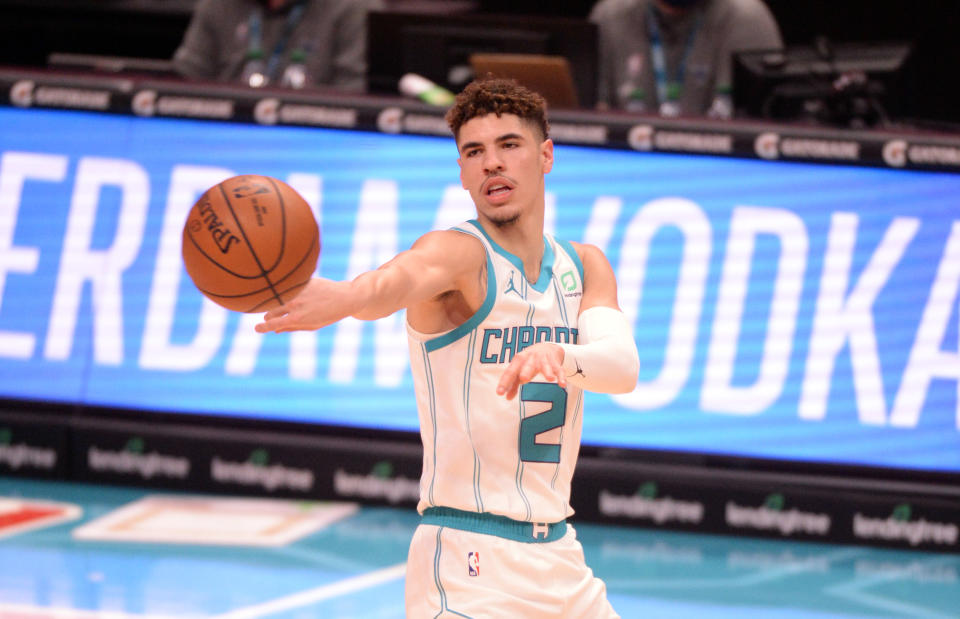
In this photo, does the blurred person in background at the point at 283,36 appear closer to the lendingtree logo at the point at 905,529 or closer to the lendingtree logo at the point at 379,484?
the lendingtree logo at the point at 379,484

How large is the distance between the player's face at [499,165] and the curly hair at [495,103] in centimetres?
2

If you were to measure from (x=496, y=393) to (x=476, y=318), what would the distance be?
219 mm

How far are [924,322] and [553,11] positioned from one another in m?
6.14

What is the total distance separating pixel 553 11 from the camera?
1115 centimetres

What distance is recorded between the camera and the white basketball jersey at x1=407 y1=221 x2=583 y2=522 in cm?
306

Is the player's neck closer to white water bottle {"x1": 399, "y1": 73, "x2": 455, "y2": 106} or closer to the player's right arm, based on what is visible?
the player's right arm

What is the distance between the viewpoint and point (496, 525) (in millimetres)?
3064

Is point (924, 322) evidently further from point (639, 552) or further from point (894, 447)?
point (639, 552)

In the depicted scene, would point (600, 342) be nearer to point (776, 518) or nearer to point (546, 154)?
point (546, 154)

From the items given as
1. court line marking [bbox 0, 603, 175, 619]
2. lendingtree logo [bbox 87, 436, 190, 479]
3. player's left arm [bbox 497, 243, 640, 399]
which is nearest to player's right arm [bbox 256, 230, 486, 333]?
player's left arm [bbox 497, 243, 640, 399]

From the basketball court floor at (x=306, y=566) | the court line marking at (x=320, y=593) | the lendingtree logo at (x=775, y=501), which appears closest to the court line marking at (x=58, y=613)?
the basketball court floor at (x=306, y=566)

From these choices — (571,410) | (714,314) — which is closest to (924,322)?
(714,314)

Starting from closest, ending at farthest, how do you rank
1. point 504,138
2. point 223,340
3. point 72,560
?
point 504,138
point 72,560
point 223,340

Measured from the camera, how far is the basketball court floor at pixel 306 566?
194 inches
